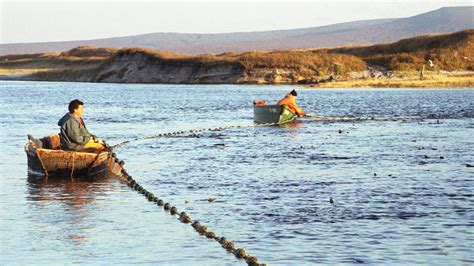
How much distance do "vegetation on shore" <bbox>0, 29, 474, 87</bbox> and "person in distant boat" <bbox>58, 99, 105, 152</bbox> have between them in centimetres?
7134

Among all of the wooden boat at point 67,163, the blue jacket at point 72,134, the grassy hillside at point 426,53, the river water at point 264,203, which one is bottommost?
the grassy hillside at point 426,53

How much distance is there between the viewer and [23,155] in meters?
28.9

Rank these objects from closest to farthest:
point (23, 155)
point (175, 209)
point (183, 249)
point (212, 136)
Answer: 1. point (183, 249)
2. point (175, 209)
3. point (23, 155)
4. point (212, 136)

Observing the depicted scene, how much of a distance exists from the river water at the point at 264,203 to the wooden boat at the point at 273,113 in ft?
11.6

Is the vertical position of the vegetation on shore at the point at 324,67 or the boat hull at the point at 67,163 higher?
the boat hull at the point at 67,163

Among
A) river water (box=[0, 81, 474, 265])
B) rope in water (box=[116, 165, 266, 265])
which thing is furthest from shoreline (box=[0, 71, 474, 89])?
rope in water (box=[116, 165, 266, 265])

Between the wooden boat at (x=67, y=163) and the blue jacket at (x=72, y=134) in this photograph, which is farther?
the wooden boat at (x=67, y=163)

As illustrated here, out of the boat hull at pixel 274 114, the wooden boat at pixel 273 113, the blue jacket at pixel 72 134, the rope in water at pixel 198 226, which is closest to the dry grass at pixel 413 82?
the wooden boat at pixel 273 113

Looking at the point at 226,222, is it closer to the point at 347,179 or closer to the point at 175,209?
the point at 175,209

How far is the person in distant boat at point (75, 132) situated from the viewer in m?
21.8

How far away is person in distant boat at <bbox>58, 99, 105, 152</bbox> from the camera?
71.5 feet

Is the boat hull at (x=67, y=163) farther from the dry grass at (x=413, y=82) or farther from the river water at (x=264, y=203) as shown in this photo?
the dry grass at (x=413, y=82)

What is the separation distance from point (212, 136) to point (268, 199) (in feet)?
60.0

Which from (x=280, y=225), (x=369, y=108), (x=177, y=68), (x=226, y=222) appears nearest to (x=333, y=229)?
(x=280, y=225)
